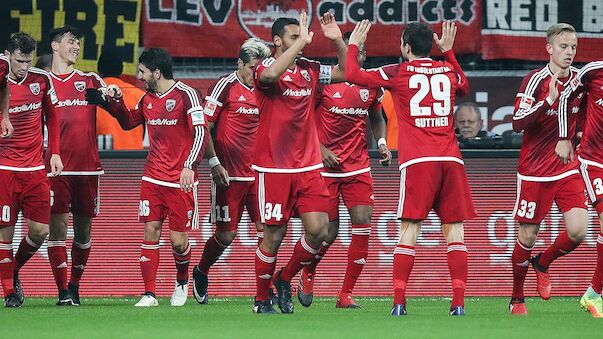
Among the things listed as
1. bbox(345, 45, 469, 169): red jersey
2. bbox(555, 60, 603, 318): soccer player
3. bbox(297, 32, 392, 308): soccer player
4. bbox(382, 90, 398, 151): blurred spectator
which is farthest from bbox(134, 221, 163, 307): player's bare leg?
bbox(382, 90, 398, 151): blurred spectator

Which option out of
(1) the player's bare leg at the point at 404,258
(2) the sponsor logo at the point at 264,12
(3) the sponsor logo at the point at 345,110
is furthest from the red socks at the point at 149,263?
(2) the sponsor logo at the point at 264,12

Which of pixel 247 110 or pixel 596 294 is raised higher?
pixel 247 110

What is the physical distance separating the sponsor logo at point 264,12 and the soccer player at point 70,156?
4.37m

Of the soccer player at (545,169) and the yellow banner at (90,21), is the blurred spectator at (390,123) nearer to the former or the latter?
the yellow banner at (90,21)

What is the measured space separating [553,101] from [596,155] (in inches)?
23.5

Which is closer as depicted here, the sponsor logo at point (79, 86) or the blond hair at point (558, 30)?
the blond hair at point (558, 30)

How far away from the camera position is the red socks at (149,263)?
1235 cm

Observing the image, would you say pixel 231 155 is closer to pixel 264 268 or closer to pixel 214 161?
pixel 214 161

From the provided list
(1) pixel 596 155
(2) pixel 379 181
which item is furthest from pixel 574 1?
(1) pixel 596 155

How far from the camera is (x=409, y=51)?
10180 millimetres

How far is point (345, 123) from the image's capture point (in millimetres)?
12406

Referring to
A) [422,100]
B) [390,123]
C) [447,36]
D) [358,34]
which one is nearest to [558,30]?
[447,36]

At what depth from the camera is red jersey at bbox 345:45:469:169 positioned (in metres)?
10.1

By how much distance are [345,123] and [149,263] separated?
6.72 ft
